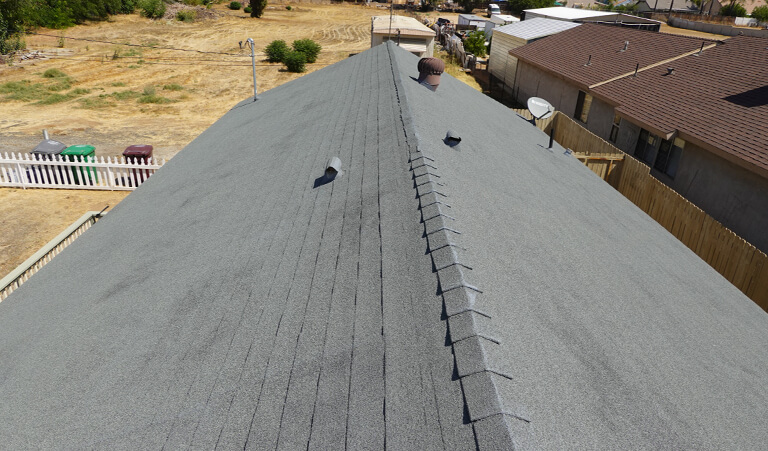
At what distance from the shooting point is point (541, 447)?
2.62 metres

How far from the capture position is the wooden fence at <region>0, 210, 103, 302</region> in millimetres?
8498

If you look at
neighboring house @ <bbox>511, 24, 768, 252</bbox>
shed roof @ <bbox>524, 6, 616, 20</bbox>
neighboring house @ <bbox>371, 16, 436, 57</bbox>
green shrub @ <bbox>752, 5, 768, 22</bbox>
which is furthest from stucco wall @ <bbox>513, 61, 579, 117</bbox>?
green shrub @ <bbox>752, 5, 768, 22</bbox>

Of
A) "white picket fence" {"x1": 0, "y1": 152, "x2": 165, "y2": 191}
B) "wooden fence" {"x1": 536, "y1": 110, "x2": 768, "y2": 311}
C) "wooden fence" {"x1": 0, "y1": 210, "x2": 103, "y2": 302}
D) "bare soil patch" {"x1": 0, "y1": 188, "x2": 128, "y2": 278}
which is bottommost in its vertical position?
"bare soil patch" {"x1": 0, "y1": 188, "x2": 128, "y2": 278}

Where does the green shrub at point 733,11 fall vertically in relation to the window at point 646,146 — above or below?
above

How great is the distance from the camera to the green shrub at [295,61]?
117 feet

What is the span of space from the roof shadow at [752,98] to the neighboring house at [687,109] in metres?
0.03

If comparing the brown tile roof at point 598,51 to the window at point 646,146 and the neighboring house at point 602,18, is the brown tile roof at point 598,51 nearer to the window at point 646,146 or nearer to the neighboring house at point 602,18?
the window at point 646,146

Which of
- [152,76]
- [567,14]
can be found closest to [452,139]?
[152,76]

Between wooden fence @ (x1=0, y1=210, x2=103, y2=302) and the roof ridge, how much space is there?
25.1 feet

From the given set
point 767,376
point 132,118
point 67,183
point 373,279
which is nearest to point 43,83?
point 132,118

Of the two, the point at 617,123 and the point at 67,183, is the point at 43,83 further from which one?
the point at 617,123

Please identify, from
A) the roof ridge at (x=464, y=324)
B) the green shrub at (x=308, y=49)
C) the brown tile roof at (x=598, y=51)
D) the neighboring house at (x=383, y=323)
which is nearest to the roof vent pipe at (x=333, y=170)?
the neighboring house at (x=383, y=323)

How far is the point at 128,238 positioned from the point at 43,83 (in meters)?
32.5

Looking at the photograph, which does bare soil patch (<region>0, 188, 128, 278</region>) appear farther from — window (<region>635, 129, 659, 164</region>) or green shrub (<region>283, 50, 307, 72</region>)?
green shrub (<region>283, 50, 307, 72</region>)
